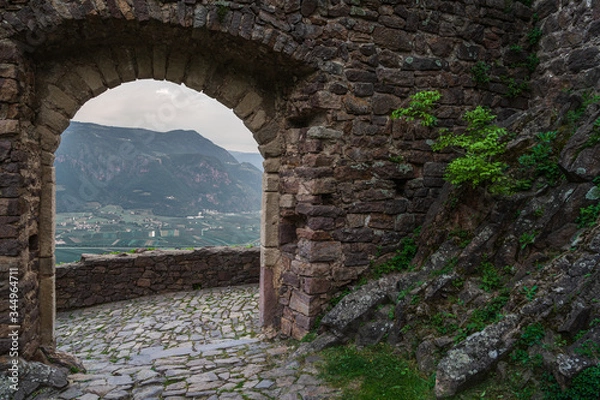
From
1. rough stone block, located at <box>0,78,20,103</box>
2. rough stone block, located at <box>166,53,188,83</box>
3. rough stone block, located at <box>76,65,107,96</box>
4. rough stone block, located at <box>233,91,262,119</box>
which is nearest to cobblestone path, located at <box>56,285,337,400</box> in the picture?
rough stone block, located at <box>0,78,20,103</box>

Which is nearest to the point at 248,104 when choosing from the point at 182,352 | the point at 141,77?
the point at 141,77

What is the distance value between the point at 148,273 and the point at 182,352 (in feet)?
11.8

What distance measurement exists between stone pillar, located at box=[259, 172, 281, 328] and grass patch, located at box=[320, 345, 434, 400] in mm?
1348

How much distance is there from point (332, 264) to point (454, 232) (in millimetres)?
1366

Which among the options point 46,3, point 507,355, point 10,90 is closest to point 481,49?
point 507,355

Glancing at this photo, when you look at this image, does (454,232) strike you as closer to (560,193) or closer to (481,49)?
(560,193)

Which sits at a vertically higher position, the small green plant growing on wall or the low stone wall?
the small green plant growing on wall

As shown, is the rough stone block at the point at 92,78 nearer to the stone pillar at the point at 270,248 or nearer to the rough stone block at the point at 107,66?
the rough stone block at the point at 107,66

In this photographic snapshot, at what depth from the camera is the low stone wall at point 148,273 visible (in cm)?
702

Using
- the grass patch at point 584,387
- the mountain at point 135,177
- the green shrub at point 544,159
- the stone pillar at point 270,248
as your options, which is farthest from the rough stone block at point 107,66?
the mountain at point 135,177

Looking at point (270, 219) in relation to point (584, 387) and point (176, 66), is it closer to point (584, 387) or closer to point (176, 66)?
point (176, 66)

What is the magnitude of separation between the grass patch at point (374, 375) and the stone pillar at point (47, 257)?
299 cm

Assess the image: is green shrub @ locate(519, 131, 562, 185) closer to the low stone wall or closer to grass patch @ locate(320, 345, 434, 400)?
grass patch @ locate(320, 345, 434, 400)

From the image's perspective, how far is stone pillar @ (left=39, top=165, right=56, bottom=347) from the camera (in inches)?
156
